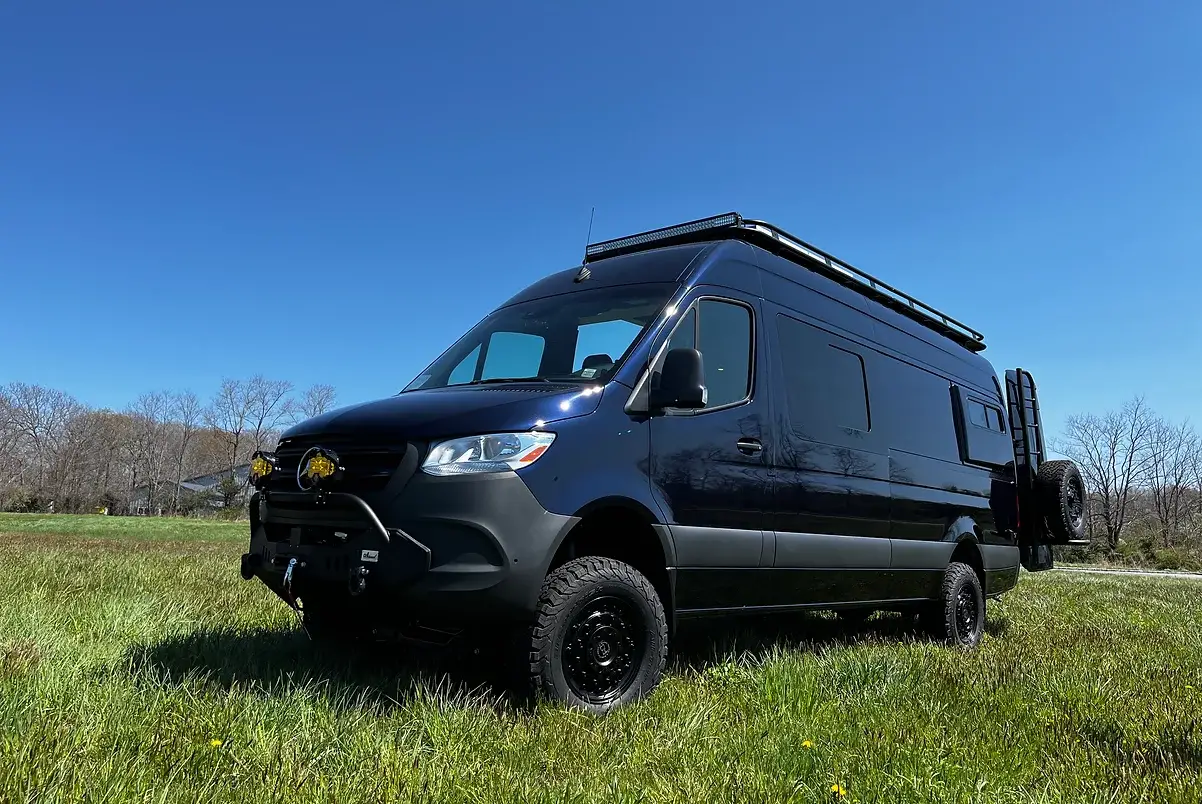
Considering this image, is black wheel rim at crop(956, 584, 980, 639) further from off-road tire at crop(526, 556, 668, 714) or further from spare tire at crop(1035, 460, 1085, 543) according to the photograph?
off-road tire at crop(526, 556, 668, 714)

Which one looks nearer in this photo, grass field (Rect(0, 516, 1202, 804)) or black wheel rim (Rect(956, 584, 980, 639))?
grass field (Rect(0, 516, 1202, 804))

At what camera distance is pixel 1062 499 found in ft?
25.6

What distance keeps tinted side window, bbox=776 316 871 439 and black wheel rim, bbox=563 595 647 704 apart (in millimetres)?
1859

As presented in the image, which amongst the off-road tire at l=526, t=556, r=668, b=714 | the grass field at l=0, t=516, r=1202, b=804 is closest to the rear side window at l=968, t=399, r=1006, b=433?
the grass field at l=0, t=516, r=1202, b=804

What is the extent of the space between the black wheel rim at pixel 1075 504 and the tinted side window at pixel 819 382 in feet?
11.9

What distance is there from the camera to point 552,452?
347 centimetres

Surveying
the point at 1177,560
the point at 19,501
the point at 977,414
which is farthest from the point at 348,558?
the point at 19,501

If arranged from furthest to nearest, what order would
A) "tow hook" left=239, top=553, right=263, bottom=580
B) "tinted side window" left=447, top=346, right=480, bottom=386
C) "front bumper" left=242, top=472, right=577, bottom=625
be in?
"tinted side window" left=447, top=346, right=480, bottom=386 < "tow hook" left=239, top=553, right=263, bottom=580 < "front bumper" left=242, top=472, right=577, bottom=625

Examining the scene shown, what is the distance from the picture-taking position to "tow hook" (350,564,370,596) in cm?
330

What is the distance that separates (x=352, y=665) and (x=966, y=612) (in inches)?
208

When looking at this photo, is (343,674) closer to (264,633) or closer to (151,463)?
(264,633)

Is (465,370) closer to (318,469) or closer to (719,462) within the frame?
(318,469)

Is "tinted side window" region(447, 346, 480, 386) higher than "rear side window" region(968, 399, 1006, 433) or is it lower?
lower

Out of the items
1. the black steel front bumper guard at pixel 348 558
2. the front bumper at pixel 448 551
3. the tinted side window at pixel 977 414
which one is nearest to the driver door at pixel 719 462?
the front bumper at pixel 448 551
